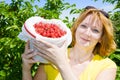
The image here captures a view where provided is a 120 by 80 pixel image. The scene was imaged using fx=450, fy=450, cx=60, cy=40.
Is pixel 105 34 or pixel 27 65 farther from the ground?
pixel 105 34

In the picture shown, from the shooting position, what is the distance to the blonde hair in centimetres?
414

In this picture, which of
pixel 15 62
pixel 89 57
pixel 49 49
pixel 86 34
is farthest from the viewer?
pixel 15 62

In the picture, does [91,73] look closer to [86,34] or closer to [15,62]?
[86,34]

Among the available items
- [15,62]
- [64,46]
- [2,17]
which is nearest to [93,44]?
[64,46]

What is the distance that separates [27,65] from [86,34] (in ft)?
2.03

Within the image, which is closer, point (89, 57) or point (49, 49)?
point (49, 49)

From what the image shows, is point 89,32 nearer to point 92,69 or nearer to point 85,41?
A: point 85,41

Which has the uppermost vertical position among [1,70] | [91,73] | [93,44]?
[93,44]

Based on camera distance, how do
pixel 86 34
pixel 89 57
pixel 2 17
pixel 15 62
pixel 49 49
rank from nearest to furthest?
pixel 49 49, pixel 86 34, pixel 89 57, pixel 15 62, pixel 2 17

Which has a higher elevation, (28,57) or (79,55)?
(28,57)

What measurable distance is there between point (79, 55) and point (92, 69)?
0.67 feet

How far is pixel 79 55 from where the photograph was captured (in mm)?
4352

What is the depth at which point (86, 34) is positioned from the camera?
4027mm

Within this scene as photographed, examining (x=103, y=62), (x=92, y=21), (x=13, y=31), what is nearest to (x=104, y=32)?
(x=92, y=21)
